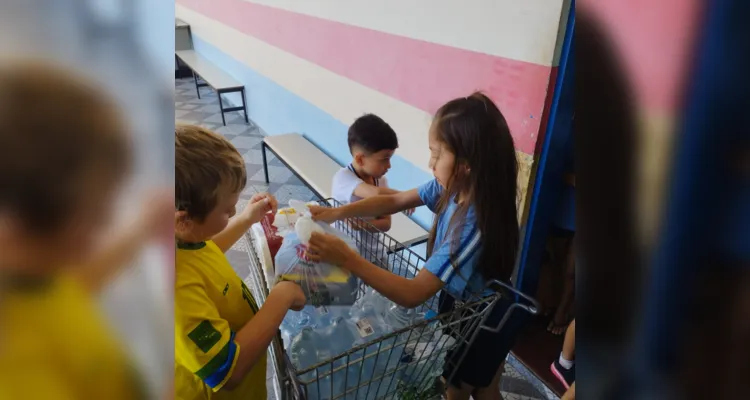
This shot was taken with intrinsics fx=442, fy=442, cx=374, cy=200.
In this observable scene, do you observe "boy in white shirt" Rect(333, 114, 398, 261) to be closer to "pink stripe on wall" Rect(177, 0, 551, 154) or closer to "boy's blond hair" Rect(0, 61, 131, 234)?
"pink stripe on wall" Rect(177, 0, 551, 154)

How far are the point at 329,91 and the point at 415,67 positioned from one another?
1.03m

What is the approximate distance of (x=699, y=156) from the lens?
13 cm

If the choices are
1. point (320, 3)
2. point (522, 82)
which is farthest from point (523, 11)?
point (320, 3)

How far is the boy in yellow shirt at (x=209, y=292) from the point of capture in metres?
0.76

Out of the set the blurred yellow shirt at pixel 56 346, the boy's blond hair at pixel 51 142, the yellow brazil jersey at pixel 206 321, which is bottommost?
the yellow brazil jersey at pixel 206 321

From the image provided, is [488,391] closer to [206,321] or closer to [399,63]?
[206,321]

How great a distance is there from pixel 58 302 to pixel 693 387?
223 mm

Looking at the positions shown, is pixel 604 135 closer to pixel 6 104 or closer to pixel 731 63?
pixel 731 63

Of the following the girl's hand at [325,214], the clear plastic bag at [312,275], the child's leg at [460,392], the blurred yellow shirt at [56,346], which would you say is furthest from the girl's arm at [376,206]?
the blurred yellow shirt at [56,346]

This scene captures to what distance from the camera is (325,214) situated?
49.2 inches

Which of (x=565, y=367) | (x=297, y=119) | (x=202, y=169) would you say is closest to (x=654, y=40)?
(x=202, y=169)

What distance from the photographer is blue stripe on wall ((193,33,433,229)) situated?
2318mm

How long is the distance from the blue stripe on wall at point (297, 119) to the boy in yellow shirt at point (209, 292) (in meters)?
1.35

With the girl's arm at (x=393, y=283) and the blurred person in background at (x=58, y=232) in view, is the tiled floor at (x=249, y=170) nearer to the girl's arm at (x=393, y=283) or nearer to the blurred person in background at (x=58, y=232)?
the blurred person in background at (x=58, y=232)
